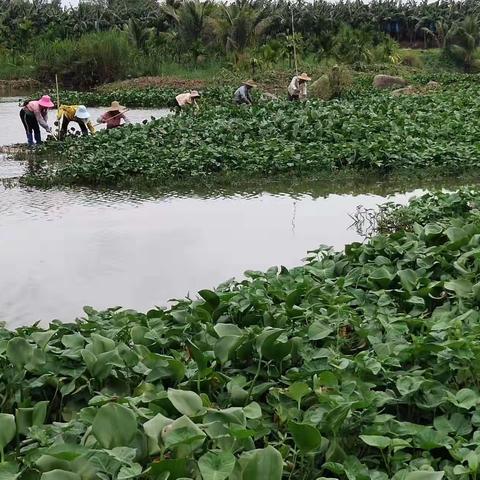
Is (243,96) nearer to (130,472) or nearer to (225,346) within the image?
(225,346)

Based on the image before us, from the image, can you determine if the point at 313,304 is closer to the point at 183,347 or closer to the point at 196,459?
the point at 183,347

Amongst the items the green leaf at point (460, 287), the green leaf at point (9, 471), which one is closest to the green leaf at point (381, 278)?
the green leaf at point (460, 287)

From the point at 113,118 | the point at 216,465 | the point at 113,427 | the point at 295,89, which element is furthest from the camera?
the point at 295,89

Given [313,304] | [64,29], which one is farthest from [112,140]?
[64,29]

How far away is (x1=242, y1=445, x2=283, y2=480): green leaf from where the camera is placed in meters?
1.87

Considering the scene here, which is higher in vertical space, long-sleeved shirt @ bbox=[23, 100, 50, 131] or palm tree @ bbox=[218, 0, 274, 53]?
palm tree @ bbox=[218, 0, 274, 53]

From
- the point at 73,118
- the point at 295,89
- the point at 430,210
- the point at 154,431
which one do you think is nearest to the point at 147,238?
the point at 430,210

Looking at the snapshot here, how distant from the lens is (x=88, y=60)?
2816 centimetres

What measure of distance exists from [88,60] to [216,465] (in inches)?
1099

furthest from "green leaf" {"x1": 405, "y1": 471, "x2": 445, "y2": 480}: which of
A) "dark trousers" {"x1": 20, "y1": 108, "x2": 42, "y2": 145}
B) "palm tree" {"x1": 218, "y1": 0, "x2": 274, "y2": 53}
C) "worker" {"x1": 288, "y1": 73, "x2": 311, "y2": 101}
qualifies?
"palm tree" {"x1": 218, "y1": 0, "x2": 274, "y2": 53}

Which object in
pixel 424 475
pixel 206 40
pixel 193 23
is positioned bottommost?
pixel 424 475

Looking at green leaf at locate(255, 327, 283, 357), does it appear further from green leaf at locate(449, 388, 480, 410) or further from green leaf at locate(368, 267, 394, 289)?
green leaf at locate(368, 267, 394, 289)

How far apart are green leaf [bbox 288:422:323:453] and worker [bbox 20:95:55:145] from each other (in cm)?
1046

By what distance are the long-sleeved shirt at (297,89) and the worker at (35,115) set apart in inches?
210
